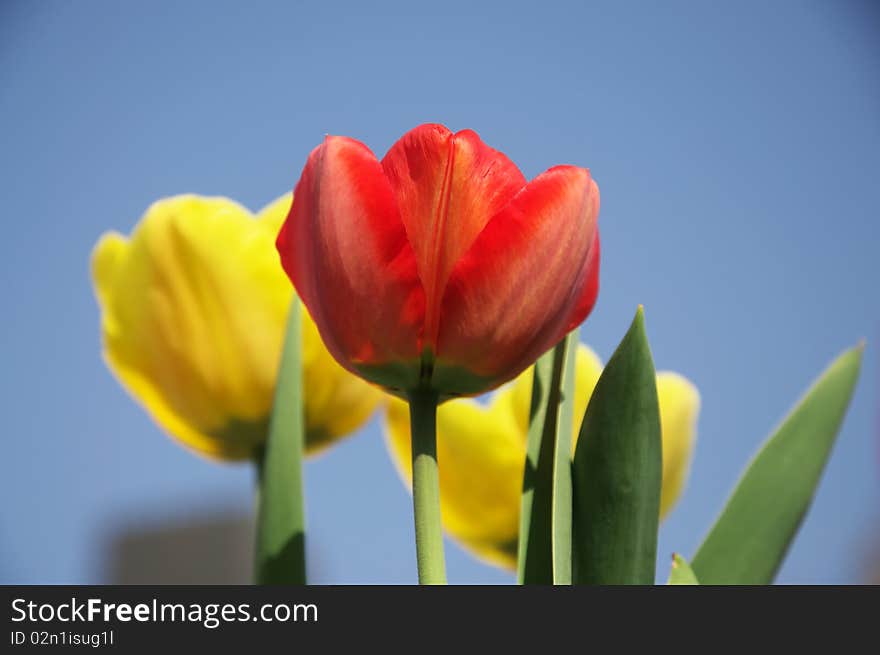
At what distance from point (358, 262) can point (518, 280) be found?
0.03 m

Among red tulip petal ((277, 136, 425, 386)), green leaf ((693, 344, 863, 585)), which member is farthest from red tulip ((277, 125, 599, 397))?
green leaf ((693, 344, 863, 585))

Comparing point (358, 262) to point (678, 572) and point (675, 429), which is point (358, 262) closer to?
point (678, 572)

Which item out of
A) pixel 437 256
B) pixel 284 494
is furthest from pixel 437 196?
pixel 284 494

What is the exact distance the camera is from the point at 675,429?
1.35ft

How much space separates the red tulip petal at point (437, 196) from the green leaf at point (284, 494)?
0.11m

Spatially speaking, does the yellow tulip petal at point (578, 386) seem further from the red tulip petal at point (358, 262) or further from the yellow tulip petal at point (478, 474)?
the red tulip petal at point (358, 262)

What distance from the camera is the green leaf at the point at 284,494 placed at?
1.00 ft

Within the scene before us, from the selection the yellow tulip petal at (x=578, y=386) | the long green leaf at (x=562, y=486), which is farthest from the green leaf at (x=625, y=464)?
the yellow tulip petal at (x=578, y=386)

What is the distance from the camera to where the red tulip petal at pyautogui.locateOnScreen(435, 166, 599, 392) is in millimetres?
215

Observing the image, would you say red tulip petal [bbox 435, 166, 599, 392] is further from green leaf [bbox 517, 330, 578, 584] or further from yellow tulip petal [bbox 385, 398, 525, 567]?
yellow tulip petal [bbox 385, 398, 525, 567]

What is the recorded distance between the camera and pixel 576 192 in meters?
0.22

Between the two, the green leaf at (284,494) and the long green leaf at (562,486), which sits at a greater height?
the green leaf at (284,494)

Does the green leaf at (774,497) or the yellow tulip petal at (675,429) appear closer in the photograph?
the green leaf at (774,497)
